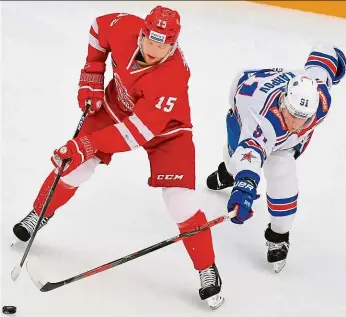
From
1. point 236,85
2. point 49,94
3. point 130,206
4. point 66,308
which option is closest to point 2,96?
point 49,94

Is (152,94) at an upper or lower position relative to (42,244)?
upper

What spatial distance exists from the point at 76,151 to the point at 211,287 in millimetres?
623

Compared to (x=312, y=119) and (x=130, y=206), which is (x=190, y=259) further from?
(x=312, y=119)

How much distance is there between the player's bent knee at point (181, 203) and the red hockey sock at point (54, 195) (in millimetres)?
387

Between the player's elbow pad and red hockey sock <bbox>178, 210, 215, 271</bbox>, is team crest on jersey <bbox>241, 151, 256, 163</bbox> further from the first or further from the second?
the player's elbow pad

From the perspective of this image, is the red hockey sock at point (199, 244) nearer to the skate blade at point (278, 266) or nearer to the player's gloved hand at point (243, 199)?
the player's gloved hand at point (243, 199)

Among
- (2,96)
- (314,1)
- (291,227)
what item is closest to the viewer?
(291,227)

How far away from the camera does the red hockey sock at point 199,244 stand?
312cm

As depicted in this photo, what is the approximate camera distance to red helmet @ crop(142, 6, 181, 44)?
2.92 meters

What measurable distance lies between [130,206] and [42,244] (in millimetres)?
446

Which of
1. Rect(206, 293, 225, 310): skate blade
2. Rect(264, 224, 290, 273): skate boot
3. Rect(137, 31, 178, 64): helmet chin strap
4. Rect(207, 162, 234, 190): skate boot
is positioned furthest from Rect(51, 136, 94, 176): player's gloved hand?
Rect(207, 162, 234, 190): skate boot

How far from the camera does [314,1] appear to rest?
525 cm

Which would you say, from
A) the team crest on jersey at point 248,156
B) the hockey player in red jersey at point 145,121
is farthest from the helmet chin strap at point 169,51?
the team crest on jersey at point 248,156

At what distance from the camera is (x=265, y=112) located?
3197mm
